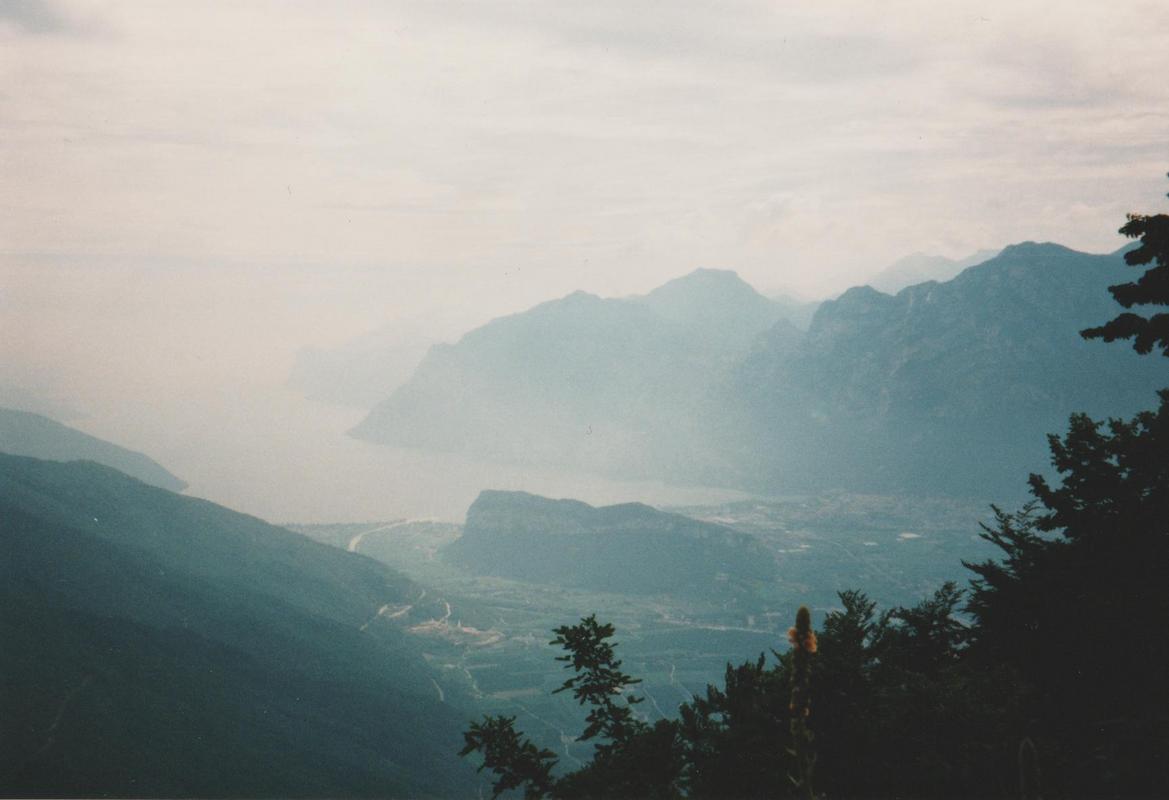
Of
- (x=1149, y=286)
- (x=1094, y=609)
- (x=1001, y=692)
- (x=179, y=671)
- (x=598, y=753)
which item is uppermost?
(x=1149, y=286)

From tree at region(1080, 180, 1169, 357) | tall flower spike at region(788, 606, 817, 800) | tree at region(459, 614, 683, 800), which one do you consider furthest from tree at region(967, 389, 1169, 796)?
tall flower spike at region(788, 606, 817, 800)

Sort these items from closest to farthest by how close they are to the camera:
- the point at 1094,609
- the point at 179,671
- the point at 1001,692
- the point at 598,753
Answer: the point at 1001,692 < the point at 598,753 < the point at 1094,609 < the point at 179,671

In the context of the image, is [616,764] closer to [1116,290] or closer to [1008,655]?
[1008,655]

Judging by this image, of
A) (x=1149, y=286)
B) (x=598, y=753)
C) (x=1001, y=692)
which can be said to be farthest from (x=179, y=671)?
(x=1149, y=286)

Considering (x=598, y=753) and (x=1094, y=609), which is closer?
(x=598, y=753)

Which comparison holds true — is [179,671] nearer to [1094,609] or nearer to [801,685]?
[1094,609]

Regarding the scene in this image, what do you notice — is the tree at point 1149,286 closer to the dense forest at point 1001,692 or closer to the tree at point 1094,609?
the dense forest at point 1001,692
